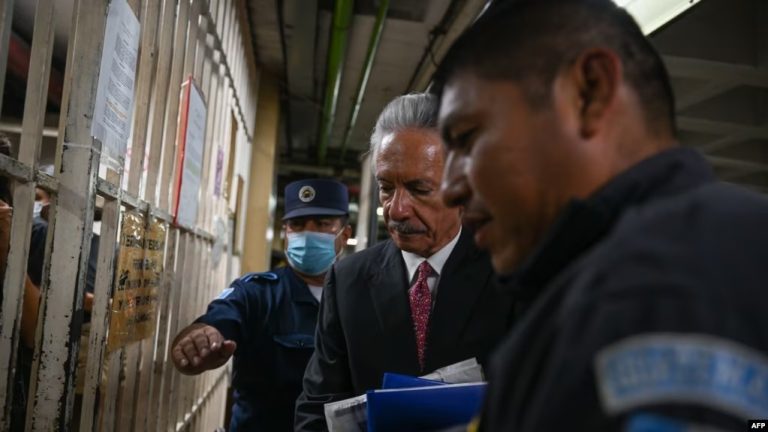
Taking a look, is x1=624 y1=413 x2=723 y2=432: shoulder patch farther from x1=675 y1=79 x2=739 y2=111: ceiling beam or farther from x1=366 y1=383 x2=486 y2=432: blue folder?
x1=675 y1=79 x2=739 y2=111: ceiling beam

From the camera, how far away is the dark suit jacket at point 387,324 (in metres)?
1.57

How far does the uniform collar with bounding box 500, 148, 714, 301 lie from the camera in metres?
0.60

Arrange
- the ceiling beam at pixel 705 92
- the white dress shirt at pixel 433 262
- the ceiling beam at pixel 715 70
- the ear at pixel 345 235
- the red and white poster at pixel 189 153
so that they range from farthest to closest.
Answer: the ceiling beam at pixel 705 92
the ceiling beam at pixel 715 70
the ear at pixel 345 235
the red and white poster at pixel 189 153
the white dress shirt at pixel 433 262

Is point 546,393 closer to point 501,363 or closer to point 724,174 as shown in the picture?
point 501,363

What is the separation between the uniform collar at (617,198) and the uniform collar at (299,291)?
84.5 inches

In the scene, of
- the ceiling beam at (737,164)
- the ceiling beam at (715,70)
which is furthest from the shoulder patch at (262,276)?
the ceiling beam at (737,164)

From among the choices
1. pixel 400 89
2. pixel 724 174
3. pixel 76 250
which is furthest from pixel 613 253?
pixel 724 174

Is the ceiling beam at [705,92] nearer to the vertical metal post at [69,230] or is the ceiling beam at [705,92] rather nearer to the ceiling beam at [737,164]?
the ceiling beam at [737,164]

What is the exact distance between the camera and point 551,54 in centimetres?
70

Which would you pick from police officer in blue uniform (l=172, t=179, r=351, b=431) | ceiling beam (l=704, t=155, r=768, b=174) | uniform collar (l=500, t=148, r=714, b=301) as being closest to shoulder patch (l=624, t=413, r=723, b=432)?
uniform collar (l=500, t=148, r=714, b=301)

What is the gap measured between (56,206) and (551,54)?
1.17 metres

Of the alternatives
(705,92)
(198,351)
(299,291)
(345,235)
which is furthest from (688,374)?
(705,92)

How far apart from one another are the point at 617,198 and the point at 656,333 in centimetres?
23

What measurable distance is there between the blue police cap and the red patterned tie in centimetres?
128
